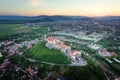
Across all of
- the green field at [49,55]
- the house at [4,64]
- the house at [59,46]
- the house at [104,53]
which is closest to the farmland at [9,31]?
the house at [59,46]

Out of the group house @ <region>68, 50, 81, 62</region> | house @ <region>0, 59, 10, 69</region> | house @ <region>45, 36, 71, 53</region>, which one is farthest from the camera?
house @ <region>45, 36, 71, 53</region>

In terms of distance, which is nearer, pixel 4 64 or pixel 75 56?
pixel 4 64

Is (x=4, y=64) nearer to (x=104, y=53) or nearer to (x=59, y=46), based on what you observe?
(x=59, y=46)

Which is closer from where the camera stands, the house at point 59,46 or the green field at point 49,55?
the green field at point 49,55

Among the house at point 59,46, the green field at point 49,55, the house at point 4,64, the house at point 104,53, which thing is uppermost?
the house at point 59,46

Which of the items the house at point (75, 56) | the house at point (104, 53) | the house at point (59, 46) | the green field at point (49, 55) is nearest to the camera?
the green field at point (49, 55)

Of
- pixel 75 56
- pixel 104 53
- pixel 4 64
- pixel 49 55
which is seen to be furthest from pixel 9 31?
pixel 104 53

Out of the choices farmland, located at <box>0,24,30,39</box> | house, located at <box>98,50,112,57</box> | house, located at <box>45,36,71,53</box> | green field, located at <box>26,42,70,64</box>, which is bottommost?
farmland, located at <box>0,24,30,39</box>

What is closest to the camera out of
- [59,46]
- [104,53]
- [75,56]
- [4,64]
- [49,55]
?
[4,64]

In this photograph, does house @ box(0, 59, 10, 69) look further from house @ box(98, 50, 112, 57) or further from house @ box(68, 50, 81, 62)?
house @ box(98, 50, 112, 57)

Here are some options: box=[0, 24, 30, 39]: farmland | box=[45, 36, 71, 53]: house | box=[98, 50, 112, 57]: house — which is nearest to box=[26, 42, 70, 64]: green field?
box=[45, 36, 71, 53]: house

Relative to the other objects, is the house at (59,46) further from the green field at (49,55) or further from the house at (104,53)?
the house at (104,53)

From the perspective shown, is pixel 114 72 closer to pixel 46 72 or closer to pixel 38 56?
pixel 46 72

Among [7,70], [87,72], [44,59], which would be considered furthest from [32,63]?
[87,72]
